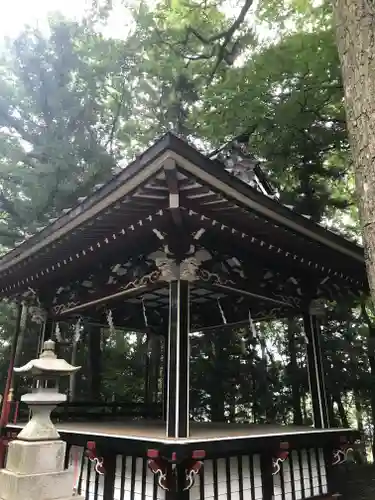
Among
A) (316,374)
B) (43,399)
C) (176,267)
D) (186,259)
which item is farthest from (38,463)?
(316,374)

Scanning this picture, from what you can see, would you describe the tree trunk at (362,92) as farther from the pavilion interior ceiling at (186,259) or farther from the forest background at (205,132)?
the forest background at (205,132)

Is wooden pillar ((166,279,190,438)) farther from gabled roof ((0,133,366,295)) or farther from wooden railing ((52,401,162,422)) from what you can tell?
wooden railing ((52,401,162,422))

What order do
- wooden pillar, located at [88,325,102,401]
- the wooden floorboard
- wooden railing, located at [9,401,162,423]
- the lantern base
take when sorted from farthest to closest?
wooden pillar, located at [88,325,102,401] → wooden railing, located at [9,401,162,423] → the wooden floorboard → the lantern base

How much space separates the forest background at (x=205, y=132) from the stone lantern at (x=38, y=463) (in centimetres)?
413

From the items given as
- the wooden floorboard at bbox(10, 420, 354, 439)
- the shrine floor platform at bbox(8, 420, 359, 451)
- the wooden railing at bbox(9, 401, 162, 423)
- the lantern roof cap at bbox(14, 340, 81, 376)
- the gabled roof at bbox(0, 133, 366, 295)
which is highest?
the gabled roof at bbox(0, 133, 366, 295)

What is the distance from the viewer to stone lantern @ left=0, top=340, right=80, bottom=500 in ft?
9.17

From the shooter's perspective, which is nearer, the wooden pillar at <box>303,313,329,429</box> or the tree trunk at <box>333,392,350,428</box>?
the wooden pillar at <box>303,313,329,429</box>

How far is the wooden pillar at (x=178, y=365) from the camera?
12.7 feet

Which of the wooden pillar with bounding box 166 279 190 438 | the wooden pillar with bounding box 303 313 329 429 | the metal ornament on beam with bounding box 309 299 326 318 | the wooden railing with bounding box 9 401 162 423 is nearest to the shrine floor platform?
the wooden pillar with bounding box 166 279 190 438

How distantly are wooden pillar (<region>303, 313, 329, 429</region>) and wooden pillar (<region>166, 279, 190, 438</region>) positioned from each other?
240 cm

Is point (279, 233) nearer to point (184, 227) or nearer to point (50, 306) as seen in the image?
point (184, 227)

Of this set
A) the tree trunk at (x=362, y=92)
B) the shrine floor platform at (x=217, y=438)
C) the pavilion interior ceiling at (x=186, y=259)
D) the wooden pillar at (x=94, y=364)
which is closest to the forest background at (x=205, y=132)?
the wooden pillar at (x=94, y=364)

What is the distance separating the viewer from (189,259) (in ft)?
14.2

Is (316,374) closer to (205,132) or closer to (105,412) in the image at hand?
(105,412)
